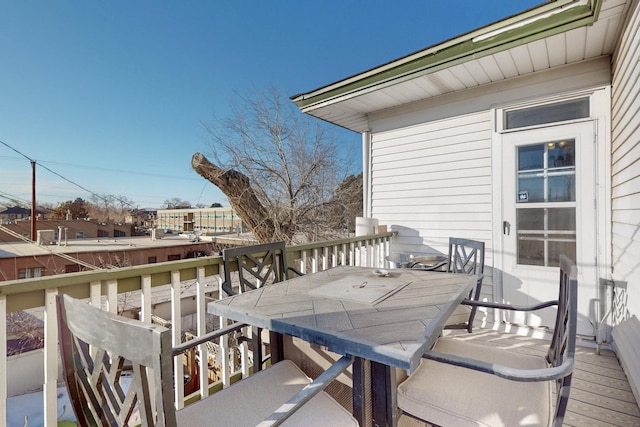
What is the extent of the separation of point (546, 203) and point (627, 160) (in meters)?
0.90

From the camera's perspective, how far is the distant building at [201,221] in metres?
9.13

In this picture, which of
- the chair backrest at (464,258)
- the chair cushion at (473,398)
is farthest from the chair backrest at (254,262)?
the chair backrest at (464,258)

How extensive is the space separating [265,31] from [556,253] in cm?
882

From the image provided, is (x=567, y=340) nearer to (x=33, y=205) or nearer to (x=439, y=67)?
(x=439, y=67)

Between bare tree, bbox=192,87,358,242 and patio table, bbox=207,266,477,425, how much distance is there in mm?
5119

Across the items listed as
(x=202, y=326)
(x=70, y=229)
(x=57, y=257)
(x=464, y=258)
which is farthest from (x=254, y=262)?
(x=70, y=229)

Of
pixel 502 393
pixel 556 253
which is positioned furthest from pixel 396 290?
pixel 556 253

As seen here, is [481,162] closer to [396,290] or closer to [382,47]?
[396,290]

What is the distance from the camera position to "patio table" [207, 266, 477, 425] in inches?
39.3

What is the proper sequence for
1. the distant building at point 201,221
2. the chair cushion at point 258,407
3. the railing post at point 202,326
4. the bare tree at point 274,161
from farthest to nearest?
1. the distant building at point 201,221
2. the bare tree at point 274,161
3. the railing post at point 202,326
4. the chair cushion at point 258,407

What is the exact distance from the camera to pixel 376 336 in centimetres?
104

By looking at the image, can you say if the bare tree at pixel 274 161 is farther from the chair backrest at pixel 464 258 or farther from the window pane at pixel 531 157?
the window pane at pixel 531 157

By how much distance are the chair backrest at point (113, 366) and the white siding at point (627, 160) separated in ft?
9.66

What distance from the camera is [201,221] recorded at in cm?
1273
